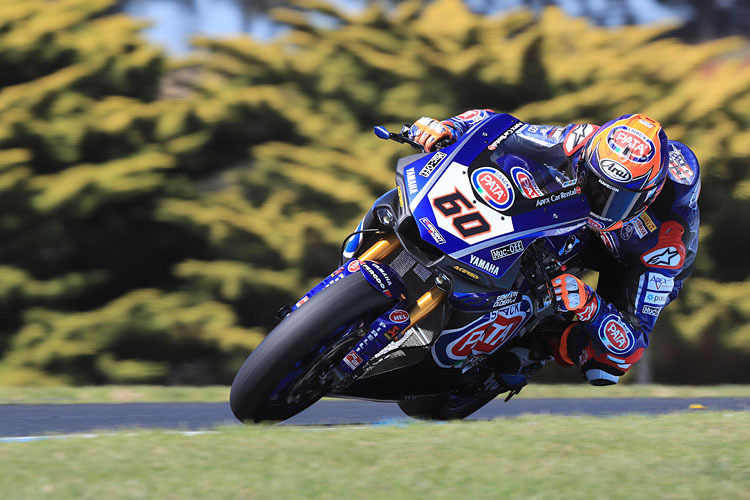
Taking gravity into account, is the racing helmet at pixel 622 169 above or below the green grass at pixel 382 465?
above

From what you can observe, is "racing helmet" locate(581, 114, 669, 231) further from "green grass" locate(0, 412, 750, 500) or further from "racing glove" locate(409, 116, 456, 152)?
"green grass" locate(0, 412, 750, 500)

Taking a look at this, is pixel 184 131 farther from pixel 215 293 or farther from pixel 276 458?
pixel 276 458

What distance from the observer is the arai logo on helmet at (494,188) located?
3.96 m

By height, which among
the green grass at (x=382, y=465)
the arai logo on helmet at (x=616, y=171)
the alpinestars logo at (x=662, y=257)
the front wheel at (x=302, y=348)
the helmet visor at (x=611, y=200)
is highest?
the arai logo on helmet at (x=616, y=171)

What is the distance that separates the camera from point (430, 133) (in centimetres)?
446

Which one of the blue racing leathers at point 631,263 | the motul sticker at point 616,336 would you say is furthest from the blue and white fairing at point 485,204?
the motul sticker at point 616,336

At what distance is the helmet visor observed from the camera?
4.11 metres

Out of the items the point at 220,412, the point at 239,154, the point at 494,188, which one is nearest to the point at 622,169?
the point at 494,188

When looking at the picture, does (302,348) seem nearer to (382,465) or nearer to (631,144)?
Answer: (382,465)

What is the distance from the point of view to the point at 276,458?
133 inches

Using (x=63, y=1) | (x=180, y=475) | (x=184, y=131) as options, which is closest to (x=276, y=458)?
(x=180, y=475)

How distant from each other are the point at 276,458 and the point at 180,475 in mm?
385

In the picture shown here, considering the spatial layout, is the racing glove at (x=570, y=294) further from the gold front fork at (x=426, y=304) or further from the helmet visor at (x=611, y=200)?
the gold front fork at (x=426, y=304)

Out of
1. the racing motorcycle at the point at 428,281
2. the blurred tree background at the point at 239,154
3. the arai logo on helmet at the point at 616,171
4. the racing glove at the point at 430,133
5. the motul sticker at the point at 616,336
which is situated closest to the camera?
the racing motorcycle at the point at 428,281
